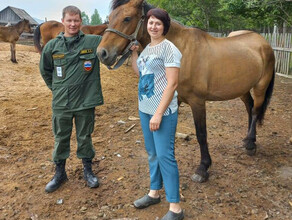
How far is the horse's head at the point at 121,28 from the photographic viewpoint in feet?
7.89

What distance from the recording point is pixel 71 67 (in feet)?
Answer: 8.57

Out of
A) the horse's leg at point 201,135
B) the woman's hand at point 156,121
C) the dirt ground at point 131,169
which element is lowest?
the dirt ground at point 131,169

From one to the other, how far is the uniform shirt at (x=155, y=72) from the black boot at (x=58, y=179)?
1317 mm

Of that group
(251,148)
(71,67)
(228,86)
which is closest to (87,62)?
(71,67)

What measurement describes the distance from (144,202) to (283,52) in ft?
31.6

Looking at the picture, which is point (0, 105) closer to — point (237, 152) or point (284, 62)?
point (237, 152)

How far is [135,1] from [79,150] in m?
1.65

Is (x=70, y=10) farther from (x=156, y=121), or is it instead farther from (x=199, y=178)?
(x=199, y=178)

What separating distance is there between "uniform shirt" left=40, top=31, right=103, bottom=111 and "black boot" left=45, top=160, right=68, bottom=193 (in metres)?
0.65

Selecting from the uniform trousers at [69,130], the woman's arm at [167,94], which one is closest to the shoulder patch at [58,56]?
the uniform trousers at [69,130]

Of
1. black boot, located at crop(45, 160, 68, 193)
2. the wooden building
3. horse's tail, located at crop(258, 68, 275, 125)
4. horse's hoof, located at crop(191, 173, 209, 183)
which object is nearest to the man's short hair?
black boot, located at crop(45, 160, 68, 193)

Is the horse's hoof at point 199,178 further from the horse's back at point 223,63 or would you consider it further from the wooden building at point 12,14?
the wooden building at point 12,14

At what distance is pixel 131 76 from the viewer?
30.6ft

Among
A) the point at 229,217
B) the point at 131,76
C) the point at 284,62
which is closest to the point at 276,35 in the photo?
the point at 284,62
